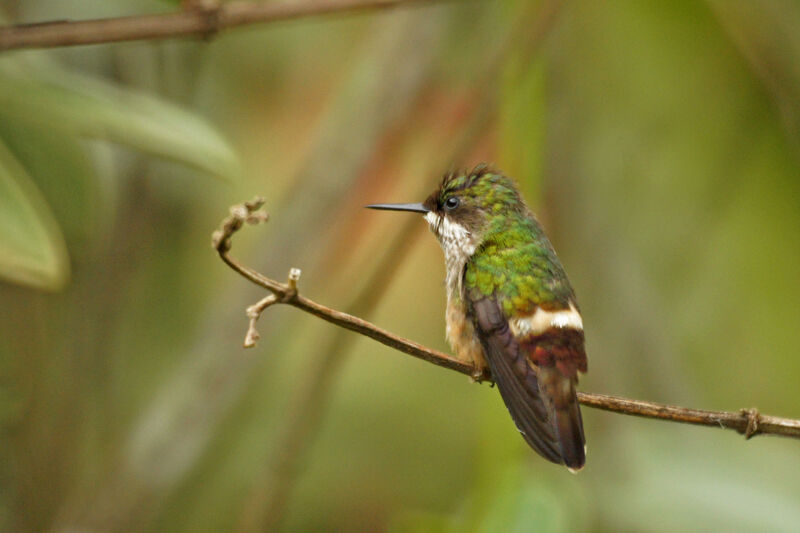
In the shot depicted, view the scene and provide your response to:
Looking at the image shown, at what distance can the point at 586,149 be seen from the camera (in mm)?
3316

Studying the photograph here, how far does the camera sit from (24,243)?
153 cm

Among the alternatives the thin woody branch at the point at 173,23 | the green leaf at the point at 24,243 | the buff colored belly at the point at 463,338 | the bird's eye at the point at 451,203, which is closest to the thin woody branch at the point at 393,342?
the green leaf at the point at 24,243

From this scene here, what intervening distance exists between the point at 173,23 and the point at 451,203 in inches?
37.1

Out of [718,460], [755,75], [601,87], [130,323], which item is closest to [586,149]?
[601,87]

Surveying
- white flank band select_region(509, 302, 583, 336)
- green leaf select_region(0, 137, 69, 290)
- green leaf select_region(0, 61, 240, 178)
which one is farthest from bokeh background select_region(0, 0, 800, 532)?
green leaf select_region(0, 137, 69, 290)

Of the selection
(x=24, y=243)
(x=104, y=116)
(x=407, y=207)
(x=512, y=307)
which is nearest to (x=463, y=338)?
(x=512, y=307)

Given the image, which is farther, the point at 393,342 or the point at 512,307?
the point at 512,307

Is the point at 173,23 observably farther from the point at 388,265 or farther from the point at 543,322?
the point at 543,322

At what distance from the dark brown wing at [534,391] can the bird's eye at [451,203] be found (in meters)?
0.41

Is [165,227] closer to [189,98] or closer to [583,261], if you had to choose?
[189,98]

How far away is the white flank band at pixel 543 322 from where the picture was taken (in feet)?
6.98

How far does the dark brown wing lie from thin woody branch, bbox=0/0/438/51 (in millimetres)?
710

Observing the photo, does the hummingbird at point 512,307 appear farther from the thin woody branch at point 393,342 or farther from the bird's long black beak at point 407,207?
the thin woody branch at point 393,342

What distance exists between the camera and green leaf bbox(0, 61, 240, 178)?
1.77 meters
